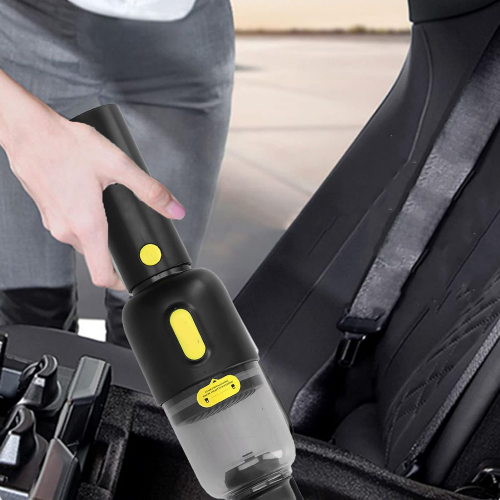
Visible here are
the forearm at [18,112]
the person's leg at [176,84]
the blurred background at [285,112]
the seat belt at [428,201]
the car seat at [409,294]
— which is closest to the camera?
the forearm at [18,112]

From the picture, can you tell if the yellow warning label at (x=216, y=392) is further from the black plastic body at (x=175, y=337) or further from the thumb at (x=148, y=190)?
the thumb at (x=148, y=190)

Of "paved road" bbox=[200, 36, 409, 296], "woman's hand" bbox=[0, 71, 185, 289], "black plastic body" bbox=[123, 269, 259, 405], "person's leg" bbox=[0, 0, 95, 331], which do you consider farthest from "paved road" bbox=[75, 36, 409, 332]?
"black plastic body" bbox=[123, 269, 259, 405]

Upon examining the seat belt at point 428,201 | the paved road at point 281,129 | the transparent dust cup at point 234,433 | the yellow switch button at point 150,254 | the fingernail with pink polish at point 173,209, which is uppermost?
the paved road at point 281,129

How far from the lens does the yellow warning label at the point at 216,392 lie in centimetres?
38

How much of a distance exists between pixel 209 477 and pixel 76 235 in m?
0.18

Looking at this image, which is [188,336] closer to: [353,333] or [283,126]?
[353,333]

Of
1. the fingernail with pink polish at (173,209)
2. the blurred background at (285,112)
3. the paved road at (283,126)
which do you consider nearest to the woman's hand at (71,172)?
the fingernail with pink polish at (173,209)

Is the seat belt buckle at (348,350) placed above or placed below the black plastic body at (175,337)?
above

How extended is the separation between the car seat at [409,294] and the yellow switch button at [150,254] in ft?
0.92

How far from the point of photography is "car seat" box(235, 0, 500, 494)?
60cm

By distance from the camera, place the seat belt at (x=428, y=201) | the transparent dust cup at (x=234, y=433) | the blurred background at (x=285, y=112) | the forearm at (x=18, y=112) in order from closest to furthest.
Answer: the transparent dust cup at (x=234, y=433) < the forearm at (x=18, y=112) < the seat belt at (x=428, y=201) < the blurred background at (x=285, y=112)

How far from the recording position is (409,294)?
79 cm

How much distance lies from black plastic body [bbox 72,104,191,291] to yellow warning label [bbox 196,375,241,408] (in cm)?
7

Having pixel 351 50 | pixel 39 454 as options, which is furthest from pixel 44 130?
Answer: pixel 351 50
